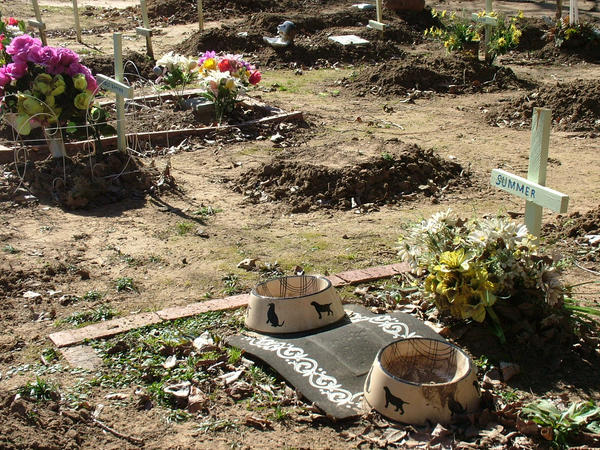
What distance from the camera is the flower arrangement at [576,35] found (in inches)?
600

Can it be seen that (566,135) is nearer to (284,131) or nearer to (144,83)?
(284,131)

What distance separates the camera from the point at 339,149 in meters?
8.46

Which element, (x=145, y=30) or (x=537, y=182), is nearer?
(x=537, y=182)

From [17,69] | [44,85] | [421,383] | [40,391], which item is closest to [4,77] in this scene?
[17,69]

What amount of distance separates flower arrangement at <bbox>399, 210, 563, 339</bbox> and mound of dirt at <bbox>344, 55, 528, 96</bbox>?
793cm

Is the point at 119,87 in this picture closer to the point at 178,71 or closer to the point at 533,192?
the point at 178,71

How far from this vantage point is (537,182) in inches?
188

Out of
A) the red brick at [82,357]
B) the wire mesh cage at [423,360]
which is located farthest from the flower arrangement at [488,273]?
the red brick at [82,357]

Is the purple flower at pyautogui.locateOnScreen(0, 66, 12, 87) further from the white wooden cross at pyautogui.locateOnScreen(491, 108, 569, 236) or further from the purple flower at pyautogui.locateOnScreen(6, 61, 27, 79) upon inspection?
the white wooden cross at pyautogui.locateOnScreen(491, 108, 569, 236)

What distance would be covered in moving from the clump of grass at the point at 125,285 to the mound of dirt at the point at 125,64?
793 centimetres

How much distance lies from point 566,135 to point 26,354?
7203 mm

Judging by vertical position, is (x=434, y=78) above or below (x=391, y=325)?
above

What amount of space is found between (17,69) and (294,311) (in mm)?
4302

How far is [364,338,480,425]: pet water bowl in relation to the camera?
3740 mm
